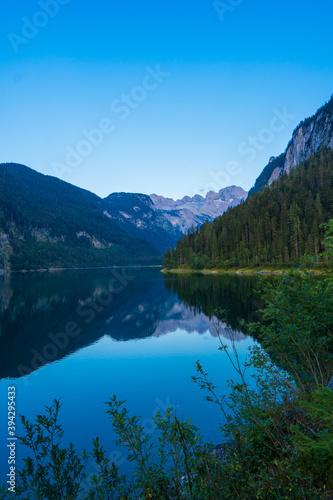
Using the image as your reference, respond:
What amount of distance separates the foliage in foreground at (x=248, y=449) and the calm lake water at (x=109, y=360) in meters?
3.75

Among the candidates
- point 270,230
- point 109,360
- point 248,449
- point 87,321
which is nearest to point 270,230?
point 270,230

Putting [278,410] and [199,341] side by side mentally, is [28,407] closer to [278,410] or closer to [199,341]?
[278,410]

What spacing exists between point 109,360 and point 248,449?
24.0 m

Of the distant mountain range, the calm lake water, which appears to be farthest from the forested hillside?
the calm lake water

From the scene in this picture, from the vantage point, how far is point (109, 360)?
3158 centimetres

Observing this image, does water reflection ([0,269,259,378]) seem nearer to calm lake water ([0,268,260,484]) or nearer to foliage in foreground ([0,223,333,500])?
calm lake water ([0,268,260,484])

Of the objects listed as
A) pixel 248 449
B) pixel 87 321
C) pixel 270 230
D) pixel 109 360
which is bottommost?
pixel 109 360

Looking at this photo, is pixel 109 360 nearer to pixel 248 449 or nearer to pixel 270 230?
pixel 248 449

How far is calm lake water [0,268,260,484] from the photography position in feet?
61.7

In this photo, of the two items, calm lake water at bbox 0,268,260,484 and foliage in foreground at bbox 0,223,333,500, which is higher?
foliage in foreground at bbox 0,223,333,500

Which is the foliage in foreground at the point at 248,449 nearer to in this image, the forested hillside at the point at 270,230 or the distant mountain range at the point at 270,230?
the distant mountain range at the point at 270,230

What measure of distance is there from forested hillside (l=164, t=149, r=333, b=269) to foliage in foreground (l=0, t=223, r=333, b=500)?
112 metres

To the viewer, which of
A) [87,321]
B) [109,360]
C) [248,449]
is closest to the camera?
[248,449]

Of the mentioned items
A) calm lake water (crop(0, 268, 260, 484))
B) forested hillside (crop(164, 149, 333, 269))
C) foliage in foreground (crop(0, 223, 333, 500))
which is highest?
forested hillside (crop(164, 149, 333, 269))
